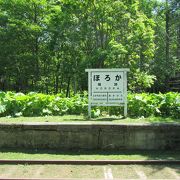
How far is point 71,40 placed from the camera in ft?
69.1

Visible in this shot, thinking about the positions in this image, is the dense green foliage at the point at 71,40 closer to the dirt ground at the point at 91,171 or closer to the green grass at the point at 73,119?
the green grass at the point at 73,119

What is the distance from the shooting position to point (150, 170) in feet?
20.1

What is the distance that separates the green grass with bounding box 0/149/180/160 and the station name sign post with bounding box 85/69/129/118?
1.64m

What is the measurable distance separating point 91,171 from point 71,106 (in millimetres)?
3554

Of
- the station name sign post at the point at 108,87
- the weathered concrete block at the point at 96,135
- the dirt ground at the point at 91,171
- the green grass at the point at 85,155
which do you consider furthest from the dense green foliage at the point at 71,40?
the dirt ground at the point at 91,171

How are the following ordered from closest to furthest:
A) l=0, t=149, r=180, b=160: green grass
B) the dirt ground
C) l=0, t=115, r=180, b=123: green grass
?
1. the dirt ground
2. l=0, t=149, r=180, b=160: green grass
3. l=0, t=115, r=180, b=123: green grass

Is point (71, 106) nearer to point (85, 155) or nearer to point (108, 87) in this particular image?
point (108, 87)

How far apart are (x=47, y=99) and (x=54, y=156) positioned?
2.59 m

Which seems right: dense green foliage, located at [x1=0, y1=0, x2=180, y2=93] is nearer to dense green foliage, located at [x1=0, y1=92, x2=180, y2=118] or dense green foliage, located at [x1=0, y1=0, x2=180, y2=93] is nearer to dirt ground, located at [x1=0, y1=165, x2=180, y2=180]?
dense green foliage, located at [x1=0, y1=92, x2=180, y2=118]

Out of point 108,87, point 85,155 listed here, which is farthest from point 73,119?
point 85,155

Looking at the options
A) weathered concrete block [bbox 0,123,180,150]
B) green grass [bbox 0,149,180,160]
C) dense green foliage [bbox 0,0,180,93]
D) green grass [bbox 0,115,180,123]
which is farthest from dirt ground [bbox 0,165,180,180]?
dense green foliage [bbox 0,0,180,93]

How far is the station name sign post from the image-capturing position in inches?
341

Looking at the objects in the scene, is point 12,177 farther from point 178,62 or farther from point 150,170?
point 178,62

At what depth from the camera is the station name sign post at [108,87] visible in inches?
341
